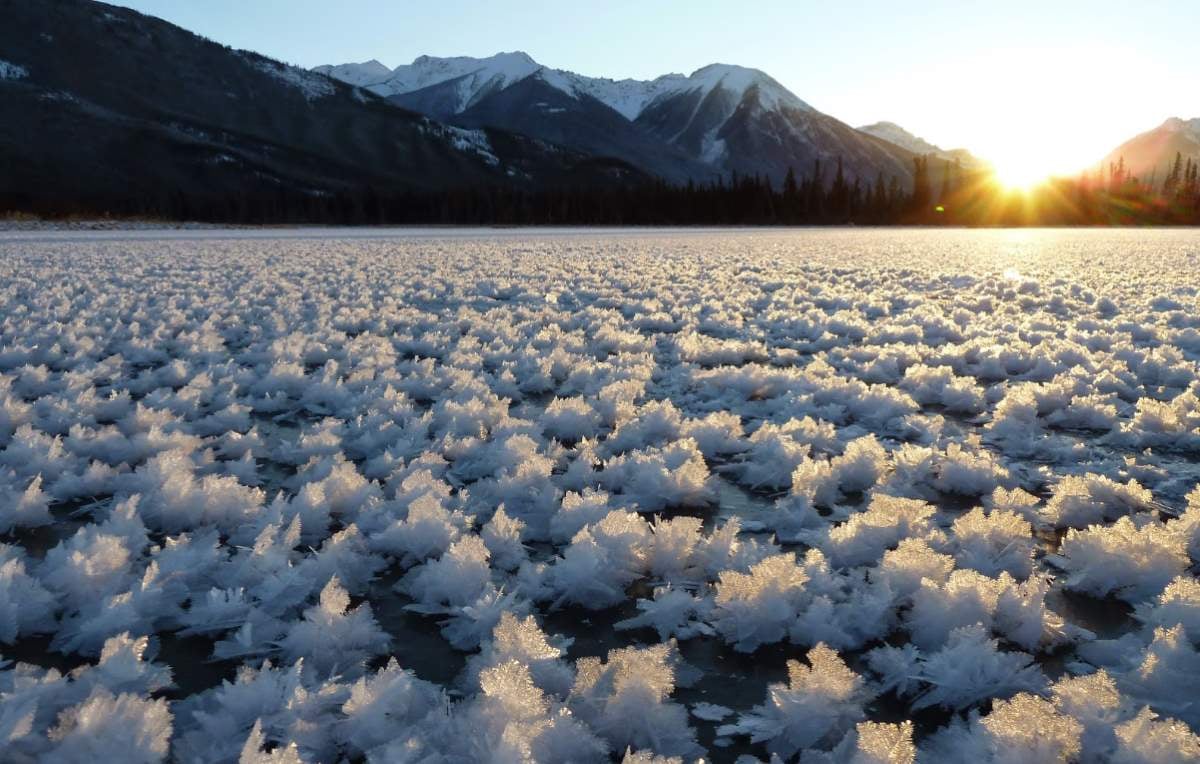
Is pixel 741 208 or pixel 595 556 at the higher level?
pixel 741 208

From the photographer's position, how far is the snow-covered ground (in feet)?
6.66

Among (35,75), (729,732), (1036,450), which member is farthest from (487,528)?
(35,75)

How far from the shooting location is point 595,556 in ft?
9.55

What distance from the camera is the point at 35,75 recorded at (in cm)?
18775

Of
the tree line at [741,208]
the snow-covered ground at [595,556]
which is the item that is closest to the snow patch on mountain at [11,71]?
the tree line at [741,208]

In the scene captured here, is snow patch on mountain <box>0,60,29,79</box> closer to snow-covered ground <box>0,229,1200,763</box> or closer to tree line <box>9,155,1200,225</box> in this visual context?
tree line <box>9,155,1200,225</box>

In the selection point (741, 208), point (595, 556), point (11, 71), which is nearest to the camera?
point (595, 556)

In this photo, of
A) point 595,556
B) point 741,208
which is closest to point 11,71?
Result: point 741,208

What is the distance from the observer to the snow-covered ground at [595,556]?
203 centimetres

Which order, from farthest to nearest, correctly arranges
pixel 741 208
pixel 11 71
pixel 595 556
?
pixel 11 71
pixel 741 208
pixel 595 556

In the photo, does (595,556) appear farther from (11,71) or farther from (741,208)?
(11,71)

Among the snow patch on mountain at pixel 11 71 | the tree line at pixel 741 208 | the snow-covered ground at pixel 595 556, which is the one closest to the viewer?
the snow-covered ground at pixel 595 556

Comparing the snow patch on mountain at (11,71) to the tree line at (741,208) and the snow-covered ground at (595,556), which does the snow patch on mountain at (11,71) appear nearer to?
the tree line at (741,208)

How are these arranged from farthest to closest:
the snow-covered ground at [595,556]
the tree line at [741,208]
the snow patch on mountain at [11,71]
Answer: the snow patch on mountain at [11,71], the tree line at [741,208], the snow-covered ground at [595,556]
